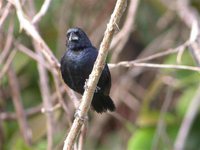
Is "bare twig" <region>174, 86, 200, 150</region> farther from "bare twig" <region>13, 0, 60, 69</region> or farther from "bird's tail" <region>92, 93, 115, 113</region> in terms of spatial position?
"bare twig" <region>13, 0, 60, 69</region>

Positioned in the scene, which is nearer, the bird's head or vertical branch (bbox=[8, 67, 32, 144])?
the bird's head

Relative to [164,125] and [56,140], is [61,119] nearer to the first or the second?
[56,140]

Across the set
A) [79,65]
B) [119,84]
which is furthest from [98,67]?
[119,84]

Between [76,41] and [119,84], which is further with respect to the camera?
[119,84]

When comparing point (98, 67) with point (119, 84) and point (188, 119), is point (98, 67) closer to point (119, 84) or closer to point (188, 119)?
point (188, 119)

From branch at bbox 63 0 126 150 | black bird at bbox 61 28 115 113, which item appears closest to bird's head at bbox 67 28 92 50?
black bird at bbox 61 28 115 113

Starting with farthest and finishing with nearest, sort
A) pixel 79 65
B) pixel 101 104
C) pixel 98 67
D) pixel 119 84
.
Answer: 1. pixel 119 84
2. pixel 101 104
3. pixel 79 65
4. pixel 98 67
